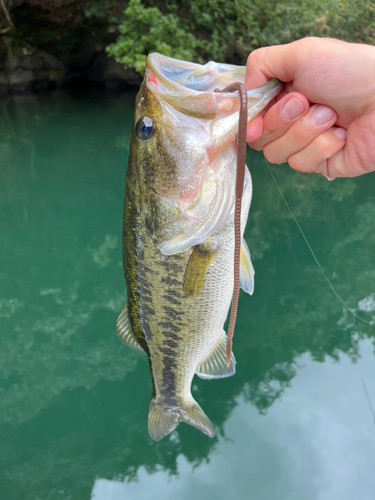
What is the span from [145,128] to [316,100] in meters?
0.62

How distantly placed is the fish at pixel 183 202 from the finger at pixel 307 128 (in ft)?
0.59

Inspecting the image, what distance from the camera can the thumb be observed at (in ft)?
4.22

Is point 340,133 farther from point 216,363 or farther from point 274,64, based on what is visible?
point 216,363

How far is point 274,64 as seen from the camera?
4.30ft

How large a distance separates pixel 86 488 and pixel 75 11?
10.1 metres

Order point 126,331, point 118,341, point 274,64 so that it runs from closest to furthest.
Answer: point 274,64
point 126,331
point 118,341

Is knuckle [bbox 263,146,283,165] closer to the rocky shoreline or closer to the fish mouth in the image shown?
the fish mouth

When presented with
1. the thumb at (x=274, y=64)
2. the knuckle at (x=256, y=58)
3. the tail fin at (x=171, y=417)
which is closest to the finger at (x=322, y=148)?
the thumb at (x=274, y=64)

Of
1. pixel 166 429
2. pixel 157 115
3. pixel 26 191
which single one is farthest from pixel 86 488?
pixel 26 191

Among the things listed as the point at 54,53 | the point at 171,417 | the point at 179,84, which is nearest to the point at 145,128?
the point at 179,84

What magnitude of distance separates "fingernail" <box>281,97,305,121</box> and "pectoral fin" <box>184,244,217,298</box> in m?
0.53

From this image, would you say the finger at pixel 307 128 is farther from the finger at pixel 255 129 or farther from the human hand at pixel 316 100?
the finger at pixel 255 129

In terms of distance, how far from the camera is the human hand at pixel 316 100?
1.28 meters

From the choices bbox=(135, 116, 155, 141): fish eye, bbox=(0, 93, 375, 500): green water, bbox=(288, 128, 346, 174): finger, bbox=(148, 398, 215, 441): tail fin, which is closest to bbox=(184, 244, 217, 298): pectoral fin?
bbox=(135, 116, 155, 141): fish eye
